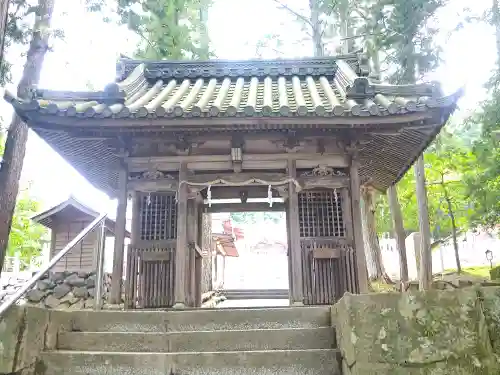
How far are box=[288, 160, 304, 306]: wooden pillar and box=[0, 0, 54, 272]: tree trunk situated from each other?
18.1 feet

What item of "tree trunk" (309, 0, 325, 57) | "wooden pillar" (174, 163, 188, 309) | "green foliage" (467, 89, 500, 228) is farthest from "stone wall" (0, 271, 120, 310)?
"green foliage" (467, 89, 500, 228)

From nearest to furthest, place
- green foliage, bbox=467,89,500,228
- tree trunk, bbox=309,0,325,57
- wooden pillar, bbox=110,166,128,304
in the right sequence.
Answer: wooden pillar, bbox=110,166,128,304, green foliage, bbox=467,89,500,228, tree trunk, bbox=309,0,325,57

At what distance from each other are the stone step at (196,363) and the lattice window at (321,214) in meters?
3.76

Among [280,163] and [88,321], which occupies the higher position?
[280,163]

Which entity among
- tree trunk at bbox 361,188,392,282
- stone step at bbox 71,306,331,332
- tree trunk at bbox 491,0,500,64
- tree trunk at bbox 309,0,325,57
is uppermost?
tree trunk at bbox 309,0,325,57

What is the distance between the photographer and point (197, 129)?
24.3 ft

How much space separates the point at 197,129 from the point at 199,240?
2939 mm

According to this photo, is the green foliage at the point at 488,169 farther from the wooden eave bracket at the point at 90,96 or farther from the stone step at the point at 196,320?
the wooden eave bracket at the point at 90,96

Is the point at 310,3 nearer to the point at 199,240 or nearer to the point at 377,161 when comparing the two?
the point at 377,161

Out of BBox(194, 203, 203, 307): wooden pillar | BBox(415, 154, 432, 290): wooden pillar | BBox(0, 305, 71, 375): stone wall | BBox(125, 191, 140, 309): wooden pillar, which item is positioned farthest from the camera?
BBox(415, 154, 432, 290): wooden pillar

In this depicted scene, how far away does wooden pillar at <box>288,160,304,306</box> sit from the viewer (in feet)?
24.6

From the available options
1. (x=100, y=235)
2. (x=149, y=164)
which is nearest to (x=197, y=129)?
(x=149, y=164)

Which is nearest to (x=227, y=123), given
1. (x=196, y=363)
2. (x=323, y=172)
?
(x=323, y=172)

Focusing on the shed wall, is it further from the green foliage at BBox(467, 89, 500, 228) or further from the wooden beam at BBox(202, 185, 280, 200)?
the green foliage at BBox(467, 89, 500, 228)
